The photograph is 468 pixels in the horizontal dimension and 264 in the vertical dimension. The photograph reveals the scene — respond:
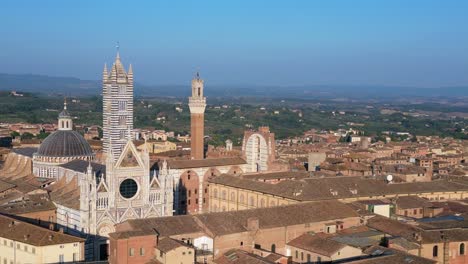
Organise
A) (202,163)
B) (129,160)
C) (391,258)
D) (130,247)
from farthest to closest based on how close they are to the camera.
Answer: (202,163) < (129,160) < (130,247) < (391,258)

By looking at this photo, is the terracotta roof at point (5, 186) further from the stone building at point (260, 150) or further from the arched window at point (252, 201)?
the stone building at point (260, 150)

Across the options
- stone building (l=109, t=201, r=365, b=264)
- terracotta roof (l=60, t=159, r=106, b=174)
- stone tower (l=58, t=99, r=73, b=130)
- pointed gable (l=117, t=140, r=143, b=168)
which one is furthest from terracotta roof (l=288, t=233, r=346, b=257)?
stone tower (l=58, t=99, r=73, b=130)

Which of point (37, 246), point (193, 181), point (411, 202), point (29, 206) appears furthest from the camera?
point (193, 181)

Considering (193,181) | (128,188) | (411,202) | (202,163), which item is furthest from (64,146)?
(411,202)

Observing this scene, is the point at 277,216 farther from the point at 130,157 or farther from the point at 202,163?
the point at 202,163

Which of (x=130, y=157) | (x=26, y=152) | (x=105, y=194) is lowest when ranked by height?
(x=105, y=194)

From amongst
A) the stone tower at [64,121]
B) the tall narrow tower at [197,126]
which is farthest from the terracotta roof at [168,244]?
the tall narrow tower at [197,126]

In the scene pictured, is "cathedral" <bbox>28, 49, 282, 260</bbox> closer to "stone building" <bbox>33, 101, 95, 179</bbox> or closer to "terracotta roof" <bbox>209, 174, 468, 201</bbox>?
"stone building" <bbox>33, 101, 95, 179</bbox>
